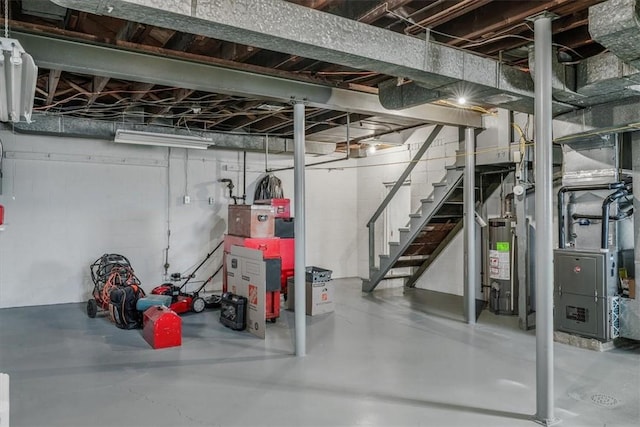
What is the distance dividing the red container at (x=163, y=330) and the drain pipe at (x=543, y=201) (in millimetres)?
3292

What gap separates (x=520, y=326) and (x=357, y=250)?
13.7 ft

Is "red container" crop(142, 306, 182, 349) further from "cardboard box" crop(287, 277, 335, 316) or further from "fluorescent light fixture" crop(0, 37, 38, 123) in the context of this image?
"fluorescent light fixture" crop(0, 37, 38, 123)

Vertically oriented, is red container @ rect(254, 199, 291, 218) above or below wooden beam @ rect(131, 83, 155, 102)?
below

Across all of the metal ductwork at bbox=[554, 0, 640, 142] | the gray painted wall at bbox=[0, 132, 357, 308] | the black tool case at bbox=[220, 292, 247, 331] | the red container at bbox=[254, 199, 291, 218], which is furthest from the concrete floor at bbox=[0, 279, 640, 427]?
the metal ductwork at bbox=[554, 0, 640, 142]

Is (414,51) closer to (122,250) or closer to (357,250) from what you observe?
(122,250)

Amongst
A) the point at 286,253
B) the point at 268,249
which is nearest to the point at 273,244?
the point at 268,249

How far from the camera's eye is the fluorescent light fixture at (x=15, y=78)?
204 centimetres

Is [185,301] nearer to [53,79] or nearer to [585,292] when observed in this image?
[53,79]

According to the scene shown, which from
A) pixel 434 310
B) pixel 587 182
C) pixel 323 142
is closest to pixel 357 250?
pixel 323 142

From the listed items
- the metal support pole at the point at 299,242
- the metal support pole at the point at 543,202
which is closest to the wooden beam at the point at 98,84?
the metal support pole at the point at 299,242

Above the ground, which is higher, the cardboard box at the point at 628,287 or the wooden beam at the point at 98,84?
the wooden beam at the point at 98,84

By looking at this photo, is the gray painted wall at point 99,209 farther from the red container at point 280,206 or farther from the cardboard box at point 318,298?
the cardboard box at point 318,298

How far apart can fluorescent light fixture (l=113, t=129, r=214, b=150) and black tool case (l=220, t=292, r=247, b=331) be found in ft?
7.10

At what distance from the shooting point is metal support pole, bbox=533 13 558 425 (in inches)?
112
